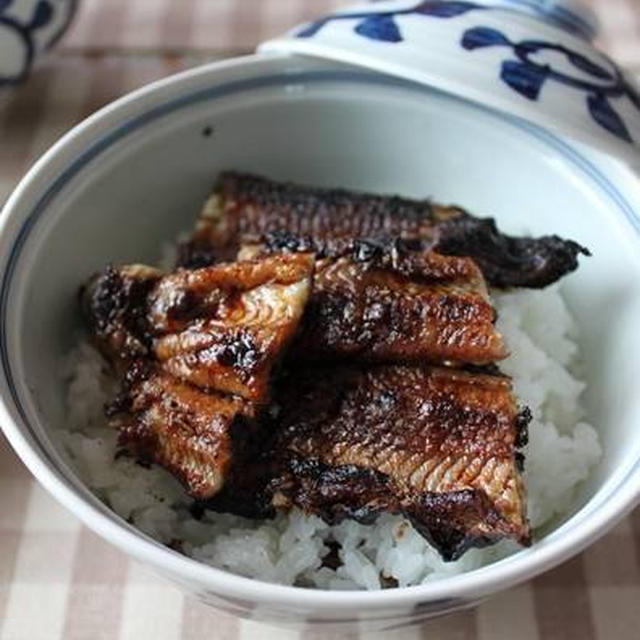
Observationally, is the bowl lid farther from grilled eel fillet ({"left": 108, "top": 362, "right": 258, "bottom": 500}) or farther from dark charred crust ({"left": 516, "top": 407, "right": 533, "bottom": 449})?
grilled eel fillet ({"left": 108, "top": 362, "right": 258, "bottom": 500})

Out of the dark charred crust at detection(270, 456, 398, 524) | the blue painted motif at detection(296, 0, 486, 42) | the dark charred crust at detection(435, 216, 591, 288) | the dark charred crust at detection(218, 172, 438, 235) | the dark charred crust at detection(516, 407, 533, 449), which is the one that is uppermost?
the blue painted motif at detection(296, 0, 486, 42)

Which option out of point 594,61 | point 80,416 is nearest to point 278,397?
point 80,416

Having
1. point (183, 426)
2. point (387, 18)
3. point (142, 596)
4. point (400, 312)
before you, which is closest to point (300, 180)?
point (387, 18)

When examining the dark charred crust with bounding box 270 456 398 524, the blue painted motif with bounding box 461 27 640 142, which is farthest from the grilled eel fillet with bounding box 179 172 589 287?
the dark charred crust with bounding box 270 456 398 524

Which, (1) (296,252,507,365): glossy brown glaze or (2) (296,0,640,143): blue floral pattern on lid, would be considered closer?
(1) (296,252,507,365): glossy brown glaze

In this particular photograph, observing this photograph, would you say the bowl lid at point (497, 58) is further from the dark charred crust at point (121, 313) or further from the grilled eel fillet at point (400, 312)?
the dark charred crust at point (121, 313)

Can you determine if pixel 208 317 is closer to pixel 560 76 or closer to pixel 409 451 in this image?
pixel 409 451
